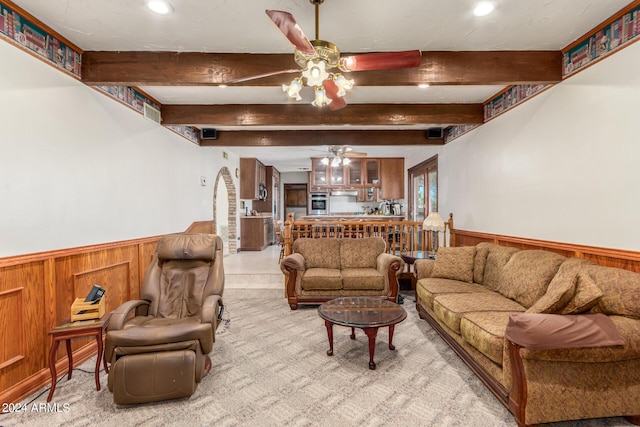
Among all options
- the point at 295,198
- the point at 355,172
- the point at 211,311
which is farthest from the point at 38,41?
the point at 295,198

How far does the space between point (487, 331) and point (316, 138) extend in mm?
4192

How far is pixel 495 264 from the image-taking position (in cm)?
327

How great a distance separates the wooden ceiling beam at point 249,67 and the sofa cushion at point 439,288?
2.04m

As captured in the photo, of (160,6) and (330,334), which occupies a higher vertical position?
(160,6)

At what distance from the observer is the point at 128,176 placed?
138 inches

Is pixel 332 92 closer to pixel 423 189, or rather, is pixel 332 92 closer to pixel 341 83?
pixel 341 83

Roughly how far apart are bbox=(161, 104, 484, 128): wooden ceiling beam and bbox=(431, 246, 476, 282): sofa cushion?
1.88 m

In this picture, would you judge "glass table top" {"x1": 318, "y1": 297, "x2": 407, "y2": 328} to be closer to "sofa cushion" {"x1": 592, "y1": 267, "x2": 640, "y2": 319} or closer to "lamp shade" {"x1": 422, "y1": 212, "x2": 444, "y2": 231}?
"sofa cushion" {"x1": 592, "y1": 267, "x2": 640, "y2": 319}

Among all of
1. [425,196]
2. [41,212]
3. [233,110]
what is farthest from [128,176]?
[425,196]

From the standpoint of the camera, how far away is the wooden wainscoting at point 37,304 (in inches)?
85.4

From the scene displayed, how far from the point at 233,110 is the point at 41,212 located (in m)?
2.58

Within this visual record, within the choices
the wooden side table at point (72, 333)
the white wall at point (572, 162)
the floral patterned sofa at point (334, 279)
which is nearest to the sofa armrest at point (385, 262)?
the floral patterned sofa at point (334, 279)

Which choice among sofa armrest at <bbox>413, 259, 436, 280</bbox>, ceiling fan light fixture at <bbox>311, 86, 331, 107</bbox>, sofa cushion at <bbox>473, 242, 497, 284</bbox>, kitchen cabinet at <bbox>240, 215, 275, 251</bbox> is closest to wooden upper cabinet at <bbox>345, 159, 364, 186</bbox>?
kitchen cabinet at <bbox>240, 215, 275, 251</bbox>

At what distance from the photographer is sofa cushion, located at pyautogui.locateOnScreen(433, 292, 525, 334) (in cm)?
255
